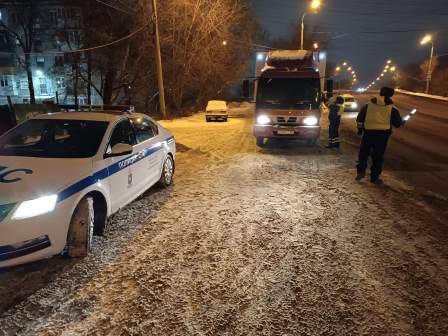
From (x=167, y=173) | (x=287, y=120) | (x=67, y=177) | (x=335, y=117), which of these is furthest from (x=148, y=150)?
(x=335, y=117)

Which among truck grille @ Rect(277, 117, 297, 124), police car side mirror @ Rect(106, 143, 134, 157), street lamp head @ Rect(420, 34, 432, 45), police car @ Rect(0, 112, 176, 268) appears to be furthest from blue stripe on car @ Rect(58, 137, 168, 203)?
street lamp head @ Rect(420, 34, 432, 45)

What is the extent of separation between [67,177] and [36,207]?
1.72 ft

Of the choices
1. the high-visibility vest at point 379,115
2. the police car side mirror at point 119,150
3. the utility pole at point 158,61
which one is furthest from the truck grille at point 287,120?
the utility pole at point 158,61

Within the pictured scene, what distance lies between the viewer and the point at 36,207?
3568 millimetres

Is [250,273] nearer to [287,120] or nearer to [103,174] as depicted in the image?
[103,174]

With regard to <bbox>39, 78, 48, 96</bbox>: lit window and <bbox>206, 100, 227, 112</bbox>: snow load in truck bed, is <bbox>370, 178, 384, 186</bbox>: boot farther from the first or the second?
<bbox>39, 78, 48, 96</bbox>: lit window

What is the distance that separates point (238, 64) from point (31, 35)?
845 inches

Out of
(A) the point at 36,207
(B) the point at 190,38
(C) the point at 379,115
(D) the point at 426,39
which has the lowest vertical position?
(A) the point at 36,207

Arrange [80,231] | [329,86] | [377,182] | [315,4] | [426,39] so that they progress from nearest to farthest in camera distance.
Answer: [80,231]
[377,182]
[329,86]
[315,4]
[426,39]

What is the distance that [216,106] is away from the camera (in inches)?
918

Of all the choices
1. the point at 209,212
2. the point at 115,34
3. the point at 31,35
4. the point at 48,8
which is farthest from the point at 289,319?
the point at 48,8

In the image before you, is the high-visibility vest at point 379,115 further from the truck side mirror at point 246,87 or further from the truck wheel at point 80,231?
the truck wheel at point 80,231

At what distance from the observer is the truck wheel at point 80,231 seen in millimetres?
4109

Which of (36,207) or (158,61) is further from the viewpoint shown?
(158,61)
